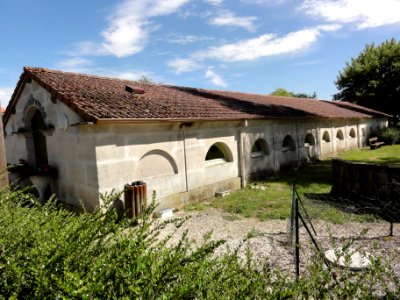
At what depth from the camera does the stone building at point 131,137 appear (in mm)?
8484

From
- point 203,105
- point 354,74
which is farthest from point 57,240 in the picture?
point 354,74

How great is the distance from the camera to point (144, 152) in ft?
30.2

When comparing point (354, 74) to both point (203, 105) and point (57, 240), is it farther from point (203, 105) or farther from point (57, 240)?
point (57, 240)

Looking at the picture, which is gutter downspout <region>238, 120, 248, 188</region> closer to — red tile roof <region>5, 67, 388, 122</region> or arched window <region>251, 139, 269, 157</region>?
red tile roof <region>5, 67, 388, 122</region>

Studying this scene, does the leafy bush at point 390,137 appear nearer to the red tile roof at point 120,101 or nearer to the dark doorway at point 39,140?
the red tile roof at point 120,101

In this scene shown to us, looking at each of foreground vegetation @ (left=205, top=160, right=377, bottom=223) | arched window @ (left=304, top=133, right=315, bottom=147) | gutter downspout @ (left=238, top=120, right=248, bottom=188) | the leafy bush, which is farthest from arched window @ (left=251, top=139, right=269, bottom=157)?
the leafy bush

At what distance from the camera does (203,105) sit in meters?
12.7

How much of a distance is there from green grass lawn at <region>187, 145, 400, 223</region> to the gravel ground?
43 centimetres

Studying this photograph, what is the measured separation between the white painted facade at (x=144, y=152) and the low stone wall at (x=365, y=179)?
387 centimetres

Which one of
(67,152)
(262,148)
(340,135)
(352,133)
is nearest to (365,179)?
(262,148)

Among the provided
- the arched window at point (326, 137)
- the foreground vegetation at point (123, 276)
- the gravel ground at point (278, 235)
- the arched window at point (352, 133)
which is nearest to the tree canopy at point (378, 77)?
the arched window at point (352, 133)

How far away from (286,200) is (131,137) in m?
5.42

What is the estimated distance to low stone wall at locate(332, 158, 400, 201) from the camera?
26.4ft

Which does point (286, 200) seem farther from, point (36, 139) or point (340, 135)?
point (340, 135)
